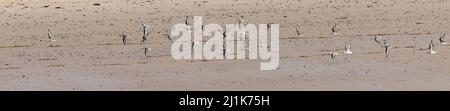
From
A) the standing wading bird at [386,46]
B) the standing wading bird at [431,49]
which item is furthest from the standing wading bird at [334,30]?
the standing wading bird at [431,49]

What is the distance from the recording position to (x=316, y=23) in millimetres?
16969

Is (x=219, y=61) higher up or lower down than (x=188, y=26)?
lower down

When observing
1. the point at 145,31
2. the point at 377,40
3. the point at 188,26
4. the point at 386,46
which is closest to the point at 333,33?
the point at 377,40

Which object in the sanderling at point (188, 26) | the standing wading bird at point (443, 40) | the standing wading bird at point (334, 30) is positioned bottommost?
the standing wading bird at point (443, 40)

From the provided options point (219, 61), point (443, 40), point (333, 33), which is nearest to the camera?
point (219, 61)

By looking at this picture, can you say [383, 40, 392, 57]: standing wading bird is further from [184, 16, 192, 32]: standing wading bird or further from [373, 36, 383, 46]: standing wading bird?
[184, 16, 192, 32]: standing wading bird

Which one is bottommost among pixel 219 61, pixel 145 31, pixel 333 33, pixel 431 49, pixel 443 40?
pixel 219 61

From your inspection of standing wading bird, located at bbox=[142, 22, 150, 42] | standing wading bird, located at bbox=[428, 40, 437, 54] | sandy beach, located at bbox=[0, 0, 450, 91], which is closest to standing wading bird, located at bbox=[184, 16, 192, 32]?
sandy beach, located at bbox=[0, 0, 450, 91]

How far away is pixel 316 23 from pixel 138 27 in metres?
3.25

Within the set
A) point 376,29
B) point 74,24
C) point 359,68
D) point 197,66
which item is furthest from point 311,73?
point 74,24

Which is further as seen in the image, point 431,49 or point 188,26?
point 188,26

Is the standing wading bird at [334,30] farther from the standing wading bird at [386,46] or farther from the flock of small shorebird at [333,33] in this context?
the standing wading bird at [386,46]

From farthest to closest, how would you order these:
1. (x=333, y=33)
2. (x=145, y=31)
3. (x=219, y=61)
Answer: (x=333, y=33)
(x=145, y=31)
(x=219, y=61)

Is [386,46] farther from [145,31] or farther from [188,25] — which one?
[145,31]
